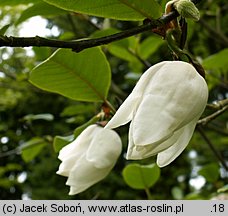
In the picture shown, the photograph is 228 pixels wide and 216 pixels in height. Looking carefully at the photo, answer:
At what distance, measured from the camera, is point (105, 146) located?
41.6 inches

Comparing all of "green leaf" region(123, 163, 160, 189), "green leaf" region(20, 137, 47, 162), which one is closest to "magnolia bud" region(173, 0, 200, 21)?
"green leaf" region(123, 163, 160, 189)

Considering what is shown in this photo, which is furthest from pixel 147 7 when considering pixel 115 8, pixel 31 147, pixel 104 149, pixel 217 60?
pixel 31 147

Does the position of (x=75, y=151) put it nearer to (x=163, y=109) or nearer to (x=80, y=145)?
(x=80, y=145)

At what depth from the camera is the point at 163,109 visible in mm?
703

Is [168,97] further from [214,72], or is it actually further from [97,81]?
[214,72]

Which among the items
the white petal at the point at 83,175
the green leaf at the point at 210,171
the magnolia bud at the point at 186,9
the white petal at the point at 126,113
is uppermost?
the magnolia bud at the point at 186,9

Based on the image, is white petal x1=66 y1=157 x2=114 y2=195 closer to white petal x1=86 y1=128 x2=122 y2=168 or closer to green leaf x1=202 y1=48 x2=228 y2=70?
white petal x1=86 y1=128 x2=122 y2=168

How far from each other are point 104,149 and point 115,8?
333 mm

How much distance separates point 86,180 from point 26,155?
1.18 meters

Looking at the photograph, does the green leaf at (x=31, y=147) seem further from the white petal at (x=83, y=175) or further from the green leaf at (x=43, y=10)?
the white petal at (x=83, y=175)

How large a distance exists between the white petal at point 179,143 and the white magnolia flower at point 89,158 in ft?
0.91

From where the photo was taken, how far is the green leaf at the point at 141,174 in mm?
1706

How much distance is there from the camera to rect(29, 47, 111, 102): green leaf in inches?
41.8

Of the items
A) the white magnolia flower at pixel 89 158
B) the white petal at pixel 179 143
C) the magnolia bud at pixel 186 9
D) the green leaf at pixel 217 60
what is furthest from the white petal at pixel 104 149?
the green leaf at pixel 217 60
